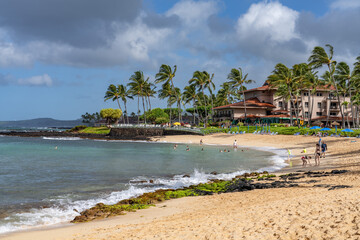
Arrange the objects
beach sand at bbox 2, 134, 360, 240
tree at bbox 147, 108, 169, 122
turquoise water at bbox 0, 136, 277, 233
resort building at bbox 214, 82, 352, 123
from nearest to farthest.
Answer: beach sand at bbox 2, 134, 360, 240
turquoise water at bbox 0, 136, 277, 233
resort building at bbox 214, 82, 352, 123
tree at bbox 147, 108, 169, 122

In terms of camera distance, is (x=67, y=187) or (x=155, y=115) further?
(x=155, y=115)

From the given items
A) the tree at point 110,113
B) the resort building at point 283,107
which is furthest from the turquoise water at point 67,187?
the tree at point 110,113

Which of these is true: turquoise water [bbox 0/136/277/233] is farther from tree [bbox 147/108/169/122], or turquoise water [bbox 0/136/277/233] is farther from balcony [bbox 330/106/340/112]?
tree [bbox 147/108/169/122]

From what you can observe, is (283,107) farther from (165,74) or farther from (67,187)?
(67,187)

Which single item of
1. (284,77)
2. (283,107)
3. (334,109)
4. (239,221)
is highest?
(284,77)

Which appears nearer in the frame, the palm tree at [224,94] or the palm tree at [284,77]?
the palm tree at [284,77]

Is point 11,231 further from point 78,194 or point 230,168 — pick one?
point 230,168

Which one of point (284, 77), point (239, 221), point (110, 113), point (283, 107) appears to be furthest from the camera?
point (110, 113)

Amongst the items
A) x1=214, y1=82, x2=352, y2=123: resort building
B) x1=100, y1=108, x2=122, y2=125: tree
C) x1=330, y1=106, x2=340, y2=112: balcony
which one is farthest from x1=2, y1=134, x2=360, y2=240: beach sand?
x1=100, y1=108, x2=122, y2=125: tree

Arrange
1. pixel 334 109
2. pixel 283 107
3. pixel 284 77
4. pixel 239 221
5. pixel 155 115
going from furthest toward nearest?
1. pixel 155 115
2. pixel 283 107
3. pixel 334 109
4. pixel 284 77
5. pixel 239 221

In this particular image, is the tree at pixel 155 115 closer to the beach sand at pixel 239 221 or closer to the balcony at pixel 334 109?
the balcony at pixel 334 109

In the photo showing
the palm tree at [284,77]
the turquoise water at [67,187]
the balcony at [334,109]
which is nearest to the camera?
the turquoise water at [67,187]

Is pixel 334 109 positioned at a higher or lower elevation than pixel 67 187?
higher

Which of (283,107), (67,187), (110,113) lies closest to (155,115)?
(110,113)
